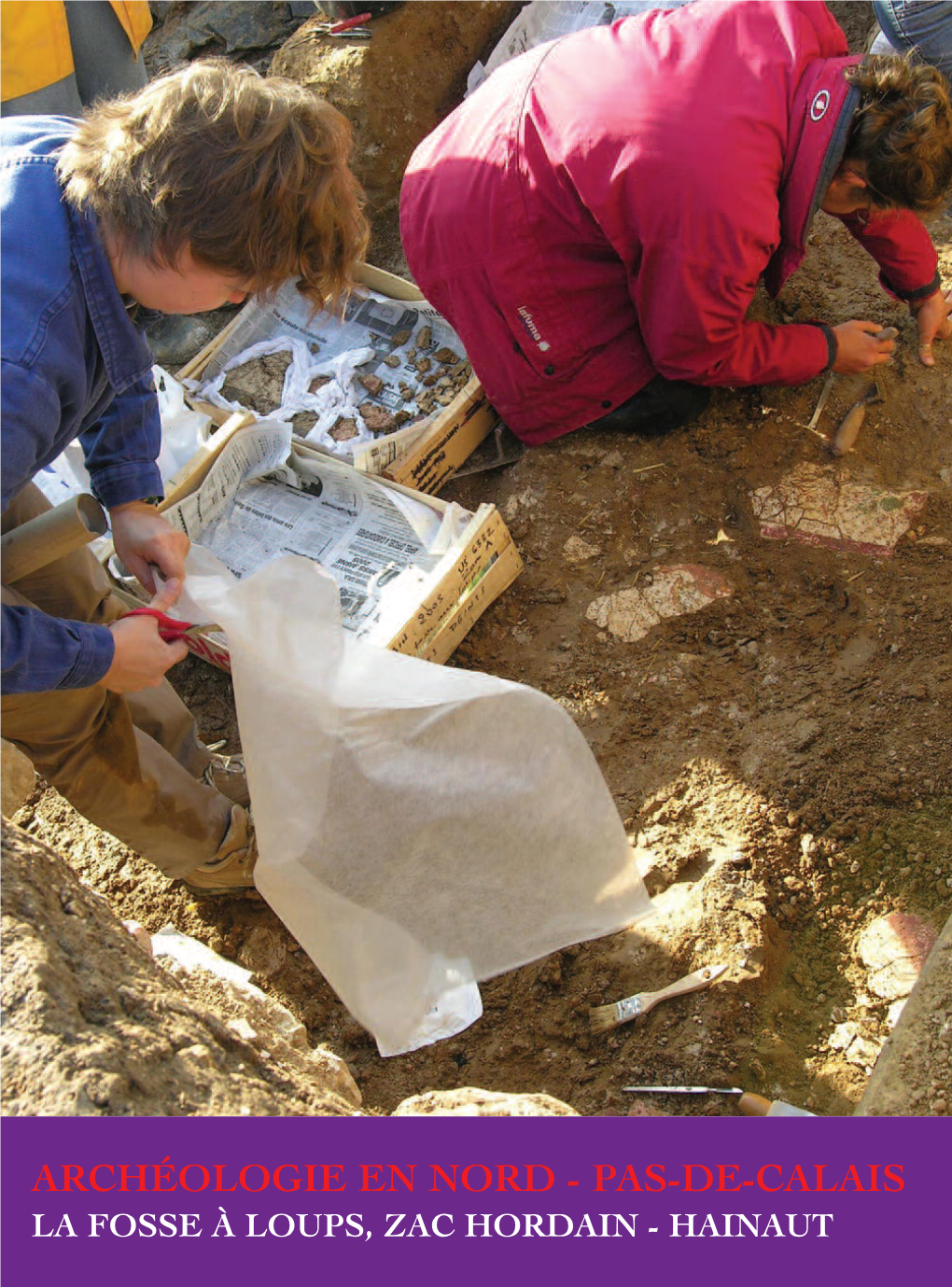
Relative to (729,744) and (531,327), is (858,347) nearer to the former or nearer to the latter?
(531,327)

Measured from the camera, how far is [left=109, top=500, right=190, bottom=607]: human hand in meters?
1.70

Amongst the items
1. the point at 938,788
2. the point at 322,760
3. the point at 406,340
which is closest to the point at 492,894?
the point at 322,760

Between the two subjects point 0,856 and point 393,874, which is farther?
point 393,874

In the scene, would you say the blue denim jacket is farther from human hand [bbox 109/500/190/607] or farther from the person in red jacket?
the person in red jacket

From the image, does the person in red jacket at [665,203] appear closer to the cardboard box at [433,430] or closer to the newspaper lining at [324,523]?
the cardboard box at [433,430]

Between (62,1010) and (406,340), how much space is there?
2091 mm

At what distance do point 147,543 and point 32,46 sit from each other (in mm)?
1623

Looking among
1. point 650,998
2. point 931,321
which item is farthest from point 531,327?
point 650,998

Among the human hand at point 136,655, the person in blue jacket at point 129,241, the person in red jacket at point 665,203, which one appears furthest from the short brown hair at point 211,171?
the person in red jacket at point 665,203

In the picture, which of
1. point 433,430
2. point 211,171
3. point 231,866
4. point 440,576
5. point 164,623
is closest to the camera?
point 211,171

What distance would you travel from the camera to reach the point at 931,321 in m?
2.47

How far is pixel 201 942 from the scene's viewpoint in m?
2.09

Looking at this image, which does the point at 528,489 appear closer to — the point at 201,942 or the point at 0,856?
the point at 201,942

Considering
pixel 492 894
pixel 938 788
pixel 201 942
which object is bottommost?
pixel 938 788
